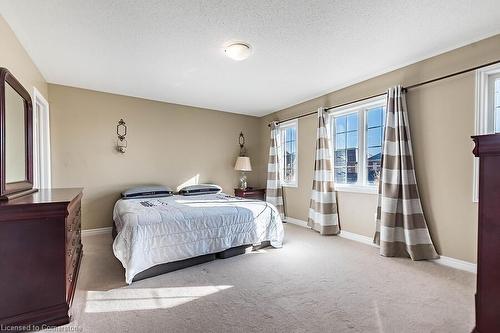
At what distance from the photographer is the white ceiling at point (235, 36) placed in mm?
1943

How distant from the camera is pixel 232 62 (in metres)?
2.94

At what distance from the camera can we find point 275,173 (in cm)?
510

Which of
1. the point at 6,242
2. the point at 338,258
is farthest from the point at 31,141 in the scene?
the point at 338,258

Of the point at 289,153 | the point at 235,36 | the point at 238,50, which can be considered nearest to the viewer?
the point at 235,36

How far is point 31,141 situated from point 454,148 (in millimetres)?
4466

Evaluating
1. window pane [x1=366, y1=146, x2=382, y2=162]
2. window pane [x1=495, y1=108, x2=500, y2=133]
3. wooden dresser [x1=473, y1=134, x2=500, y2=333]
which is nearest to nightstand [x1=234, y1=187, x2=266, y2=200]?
window pane [x1=366, y1=146, x2=382, y2=162]

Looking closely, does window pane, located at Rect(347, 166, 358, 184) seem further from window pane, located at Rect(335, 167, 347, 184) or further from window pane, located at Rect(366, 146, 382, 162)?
window pane, located at Rect(366, 146, 382, 162)

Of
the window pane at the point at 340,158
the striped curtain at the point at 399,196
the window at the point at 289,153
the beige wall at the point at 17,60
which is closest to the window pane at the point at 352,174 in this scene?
the window pane at the point at 340,158

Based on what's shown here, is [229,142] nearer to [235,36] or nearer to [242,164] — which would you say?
[242,164]

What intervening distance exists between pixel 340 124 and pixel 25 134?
4.05 m

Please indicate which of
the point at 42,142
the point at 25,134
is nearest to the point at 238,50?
the point at 25,134

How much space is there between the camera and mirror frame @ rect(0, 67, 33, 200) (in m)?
1.75

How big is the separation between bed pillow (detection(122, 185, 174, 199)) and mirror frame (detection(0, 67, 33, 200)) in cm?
143

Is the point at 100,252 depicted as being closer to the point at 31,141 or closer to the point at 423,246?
the point at 31,141
